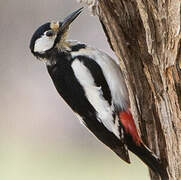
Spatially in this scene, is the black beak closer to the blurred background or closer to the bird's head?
the bird's head

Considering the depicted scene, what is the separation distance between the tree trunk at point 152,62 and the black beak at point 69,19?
307 mm

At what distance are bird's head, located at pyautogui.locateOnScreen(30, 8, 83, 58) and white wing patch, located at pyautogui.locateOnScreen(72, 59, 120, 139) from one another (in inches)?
6.4

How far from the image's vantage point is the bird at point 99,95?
2186mm

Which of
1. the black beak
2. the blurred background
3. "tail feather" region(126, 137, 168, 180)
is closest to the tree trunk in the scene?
"tail feather" region(126, 137, 168, 180)

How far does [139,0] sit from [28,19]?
109 centimetres

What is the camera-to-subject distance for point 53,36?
7.72ft

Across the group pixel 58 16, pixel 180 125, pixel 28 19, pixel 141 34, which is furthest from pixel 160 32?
pixel 28 19

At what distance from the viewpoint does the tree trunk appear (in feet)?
6.10

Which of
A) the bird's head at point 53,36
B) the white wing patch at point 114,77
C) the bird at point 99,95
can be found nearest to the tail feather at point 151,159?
the bird at point 99,95

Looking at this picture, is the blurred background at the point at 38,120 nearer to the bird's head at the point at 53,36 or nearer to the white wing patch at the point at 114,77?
the bird's head at the point at 53,36

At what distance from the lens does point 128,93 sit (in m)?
2.22

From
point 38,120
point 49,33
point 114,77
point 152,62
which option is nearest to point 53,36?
point 49,33

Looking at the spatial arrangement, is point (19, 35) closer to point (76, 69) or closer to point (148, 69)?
point (76, 69)

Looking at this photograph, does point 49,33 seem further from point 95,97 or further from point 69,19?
point 95,97
